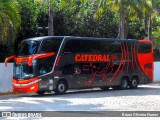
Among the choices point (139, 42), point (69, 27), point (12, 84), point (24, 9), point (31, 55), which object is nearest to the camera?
point (31, 55)

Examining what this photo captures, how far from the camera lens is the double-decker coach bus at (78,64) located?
23375 millimetres

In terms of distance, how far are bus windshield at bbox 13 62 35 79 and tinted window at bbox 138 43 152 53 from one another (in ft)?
31.2

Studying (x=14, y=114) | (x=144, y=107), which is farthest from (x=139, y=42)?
(x=14, y=114)

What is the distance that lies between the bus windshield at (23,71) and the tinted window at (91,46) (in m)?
2.39

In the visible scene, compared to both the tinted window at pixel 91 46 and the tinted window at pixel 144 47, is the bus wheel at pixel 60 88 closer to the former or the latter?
the tinted window at pixel 91 46

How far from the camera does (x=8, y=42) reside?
1041 inches

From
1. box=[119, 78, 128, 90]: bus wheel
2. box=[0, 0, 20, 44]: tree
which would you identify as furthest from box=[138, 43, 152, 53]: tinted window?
box=[0, 0, 20, 44]: tree

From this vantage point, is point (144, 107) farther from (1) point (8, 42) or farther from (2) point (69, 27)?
(2) point (69, 27)

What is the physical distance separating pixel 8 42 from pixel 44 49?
4109 millimetres

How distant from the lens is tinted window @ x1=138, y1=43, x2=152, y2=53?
96.7ft

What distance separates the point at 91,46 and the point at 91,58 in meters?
0.78

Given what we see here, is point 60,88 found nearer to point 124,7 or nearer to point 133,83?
point 133,83

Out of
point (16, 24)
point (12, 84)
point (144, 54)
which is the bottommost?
point (12, 84)

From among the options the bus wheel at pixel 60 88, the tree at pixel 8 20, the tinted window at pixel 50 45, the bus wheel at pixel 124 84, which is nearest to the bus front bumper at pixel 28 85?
the bus wheel at pixel 60 88
